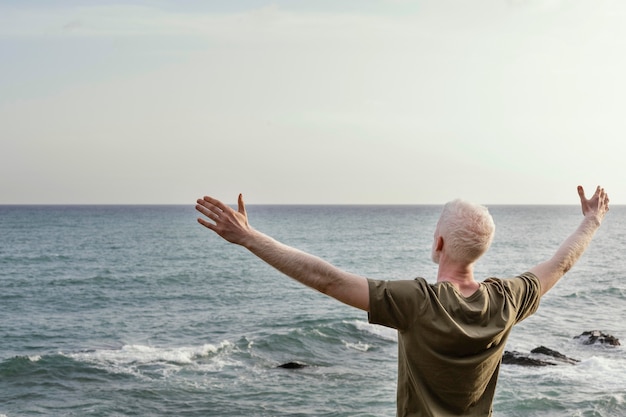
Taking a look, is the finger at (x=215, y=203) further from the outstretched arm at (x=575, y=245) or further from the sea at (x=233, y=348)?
the sea at (x=233, y=348)

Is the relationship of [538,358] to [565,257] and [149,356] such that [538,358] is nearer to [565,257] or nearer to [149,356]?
[149,356]

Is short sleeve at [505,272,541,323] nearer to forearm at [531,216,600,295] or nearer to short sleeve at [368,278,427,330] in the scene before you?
forearm at [531,216,600,295]

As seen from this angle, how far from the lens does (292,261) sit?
119 inches

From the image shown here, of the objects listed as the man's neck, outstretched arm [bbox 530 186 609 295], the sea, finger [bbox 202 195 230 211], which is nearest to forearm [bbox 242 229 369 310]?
finger [bbox 202 195 230 211]

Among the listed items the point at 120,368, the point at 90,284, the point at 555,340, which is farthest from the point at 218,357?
the point at 90,284

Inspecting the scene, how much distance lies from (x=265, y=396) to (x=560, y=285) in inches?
1382

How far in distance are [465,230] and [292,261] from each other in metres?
0.84

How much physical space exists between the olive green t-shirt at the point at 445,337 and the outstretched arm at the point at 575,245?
43cm

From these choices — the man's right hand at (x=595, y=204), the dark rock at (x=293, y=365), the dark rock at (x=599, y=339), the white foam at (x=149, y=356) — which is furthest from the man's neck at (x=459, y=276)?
the dark rock at (x=599, y=339)

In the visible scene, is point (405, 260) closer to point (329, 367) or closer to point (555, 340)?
point (555, 340)

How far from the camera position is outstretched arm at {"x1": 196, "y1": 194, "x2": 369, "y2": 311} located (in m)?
3.00

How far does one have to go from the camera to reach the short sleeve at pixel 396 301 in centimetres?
300

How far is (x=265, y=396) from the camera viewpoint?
20.4m

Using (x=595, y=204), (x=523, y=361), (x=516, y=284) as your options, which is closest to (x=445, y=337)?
(x=516, y=284)
